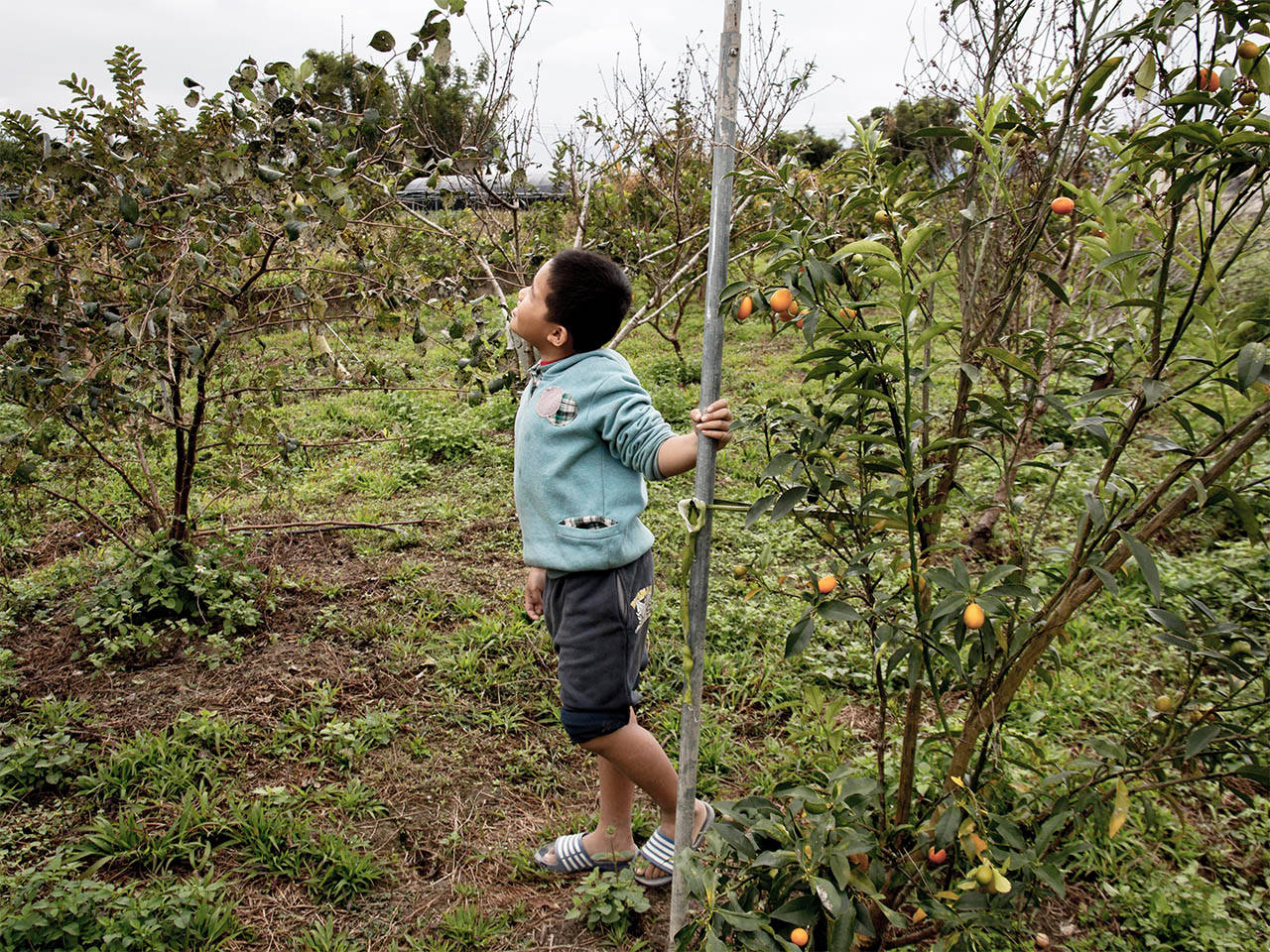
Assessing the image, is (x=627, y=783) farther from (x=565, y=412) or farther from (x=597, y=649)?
(x=565, y=412)

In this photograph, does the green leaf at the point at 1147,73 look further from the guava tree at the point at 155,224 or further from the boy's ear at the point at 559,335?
the guava tree at the point at 155,224

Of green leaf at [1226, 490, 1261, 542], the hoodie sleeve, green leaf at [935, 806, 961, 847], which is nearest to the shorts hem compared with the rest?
the hoodie sleeve

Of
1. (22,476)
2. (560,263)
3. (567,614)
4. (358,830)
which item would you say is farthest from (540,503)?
(22,476)

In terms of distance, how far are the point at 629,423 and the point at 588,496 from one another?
19cm

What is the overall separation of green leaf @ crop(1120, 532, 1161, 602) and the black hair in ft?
3.64

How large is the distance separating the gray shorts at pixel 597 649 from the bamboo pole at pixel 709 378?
0.39 meters

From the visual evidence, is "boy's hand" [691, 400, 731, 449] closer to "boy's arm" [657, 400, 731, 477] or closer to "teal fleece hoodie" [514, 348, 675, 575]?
"boy's arm" [657, 400, 731, 477]

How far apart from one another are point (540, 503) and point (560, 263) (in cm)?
53

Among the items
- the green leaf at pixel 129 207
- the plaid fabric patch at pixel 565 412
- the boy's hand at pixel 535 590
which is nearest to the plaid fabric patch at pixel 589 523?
the plaid fabric patch at pixel 565 412

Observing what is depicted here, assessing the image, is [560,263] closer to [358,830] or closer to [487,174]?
[358,830]

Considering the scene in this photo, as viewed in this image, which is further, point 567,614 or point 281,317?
point 281,317

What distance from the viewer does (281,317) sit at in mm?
2826

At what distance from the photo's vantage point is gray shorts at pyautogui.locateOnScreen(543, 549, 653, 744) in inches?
72.9

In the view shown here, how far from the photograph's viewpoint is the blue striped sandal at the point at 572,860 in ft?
6.86
